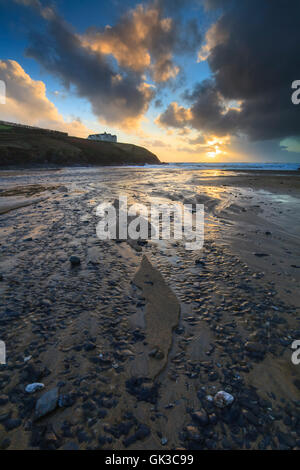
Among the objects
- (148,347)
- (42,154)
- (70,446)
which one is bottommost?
(70,446)

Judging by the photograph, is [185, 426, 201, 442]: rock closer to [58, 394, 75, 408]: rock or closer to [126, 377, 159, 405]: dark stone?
[126, 377, 159, 405]: dark stone

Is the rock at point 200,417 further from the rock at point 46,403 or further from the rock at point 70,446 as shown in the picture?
the rock at point 46,403

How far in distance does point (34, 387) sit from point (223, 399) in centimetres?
190

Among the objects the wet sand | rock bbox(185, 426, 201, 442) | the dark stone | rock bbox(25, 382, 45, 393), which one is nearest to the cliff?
the wet sand

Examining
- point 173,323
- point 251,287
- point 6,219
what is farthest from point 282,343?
point 6,219

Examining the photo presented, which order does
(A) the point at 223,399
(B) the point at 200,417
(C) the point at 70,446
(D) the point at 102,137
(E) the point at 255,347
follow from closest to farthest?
1. (C) the point at 70,446
2. (B) the point at 200,417
3. (A) the point at 223,399
4. (E) the point at 255,347
5. (D) the point at 102,137

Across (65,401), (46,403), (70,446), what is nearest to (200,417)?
(70,446)

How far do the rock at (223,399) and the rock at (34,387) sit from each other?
1.76m

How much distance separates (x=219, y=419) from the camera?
5.74ft

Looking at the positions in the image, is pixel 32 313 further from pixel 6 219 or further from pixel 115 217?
pixel 6 219

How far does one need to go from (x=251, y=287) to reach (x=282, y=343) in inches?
48.5

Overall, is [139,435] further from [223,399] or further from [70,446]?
[223,399]

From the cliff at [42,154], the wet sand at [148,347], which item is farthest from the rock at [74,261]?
the cliff at [42,154]

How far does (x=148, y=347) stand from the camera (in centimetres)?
250
